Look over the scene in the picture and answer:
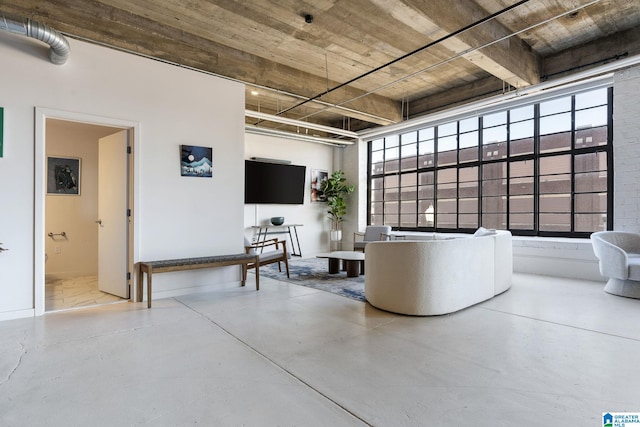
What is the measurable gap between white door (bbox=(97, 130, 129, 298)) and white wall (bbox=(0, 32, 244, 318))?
0.80 ft

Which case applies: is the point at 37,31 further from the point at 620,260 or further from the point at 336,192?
the point at 620,260

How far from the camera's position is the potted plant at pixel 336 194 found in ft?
29.1

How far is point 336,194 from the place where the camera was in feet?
29.3

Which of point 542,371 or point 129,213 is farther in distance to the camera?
point 129,213

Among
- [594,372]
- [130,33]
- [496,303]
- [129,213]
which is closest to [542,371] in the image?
[594,372]

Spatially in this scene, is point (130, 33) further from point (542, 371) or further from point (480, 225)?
point (480, 225)

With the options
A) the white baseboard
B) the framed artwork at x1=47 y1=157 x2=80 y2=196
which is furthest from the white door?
the framed artwork at x1=47 y1=157 x2=80 y2=196

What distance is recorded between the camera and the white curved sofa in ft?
11.5

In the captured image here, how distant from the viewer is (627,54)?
15.8 ft

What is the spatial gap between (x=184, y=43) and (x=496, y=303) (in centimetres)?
516

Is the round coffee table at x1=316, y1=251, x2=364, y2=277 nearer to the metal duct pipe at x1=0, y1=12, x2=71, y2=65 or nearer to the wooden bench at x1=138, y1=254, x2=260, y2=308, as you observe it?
the wooden bench at x1=138, y1=254, x2=260, y2=308

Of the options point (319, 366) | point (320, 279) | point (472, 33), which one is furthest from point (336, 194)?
point (319, 366)

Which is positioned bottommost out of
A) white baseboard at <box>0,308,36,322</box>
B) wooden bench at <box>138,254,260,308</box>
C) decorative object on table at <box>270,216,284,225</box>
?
white baseboard at <box>0,308,36,322</box>

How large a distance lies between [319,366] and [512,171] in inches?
226
